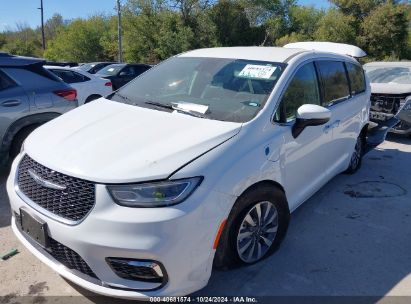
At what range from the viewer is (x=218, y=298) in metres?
2.90

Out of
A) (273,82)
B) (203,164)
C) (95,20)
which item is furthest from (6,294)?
(95,20)

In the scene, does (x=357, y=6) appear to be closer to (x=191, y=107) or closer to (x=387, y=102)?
(x=387, y=102)

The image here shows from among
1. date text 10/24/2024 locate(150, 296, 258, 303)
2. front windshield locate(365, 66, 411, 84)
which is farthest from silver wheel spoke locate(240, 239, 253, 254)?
front windshield locate(365, 66, 411, 84)

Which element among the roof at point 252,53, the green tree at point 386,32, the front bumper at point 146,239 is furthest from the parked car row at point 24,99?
the green tree at point 386,32

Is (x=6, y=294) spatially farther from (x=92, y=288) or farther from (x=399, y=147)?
(x=399, y=147)

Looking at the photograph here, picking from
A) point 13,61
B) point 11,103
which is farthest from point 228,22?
point 11,103

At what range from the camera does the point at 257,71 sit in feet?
11.6

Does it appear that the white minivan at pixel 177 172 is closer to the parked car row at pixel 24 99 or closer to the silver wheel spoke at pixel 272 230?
the silver wheel spoke at pixel 272 230

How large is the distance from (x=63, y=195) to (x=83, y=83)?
7.11 metres

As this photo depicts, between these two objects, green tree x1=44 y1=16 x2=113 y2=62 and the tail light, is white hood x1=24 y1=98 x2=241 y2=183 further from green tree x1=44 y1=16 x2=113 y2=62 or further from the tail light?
green tree x1=44 y1=16 x2=113 y2=62

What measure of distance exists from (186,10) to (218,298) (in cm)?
3554

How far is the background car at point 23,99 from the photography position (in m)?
4.89

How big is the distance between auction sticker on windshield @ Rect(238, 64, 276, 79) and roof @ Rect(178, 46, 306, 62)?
0.15m

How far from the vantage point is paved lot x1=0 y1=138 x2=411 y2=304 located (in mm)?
3002
